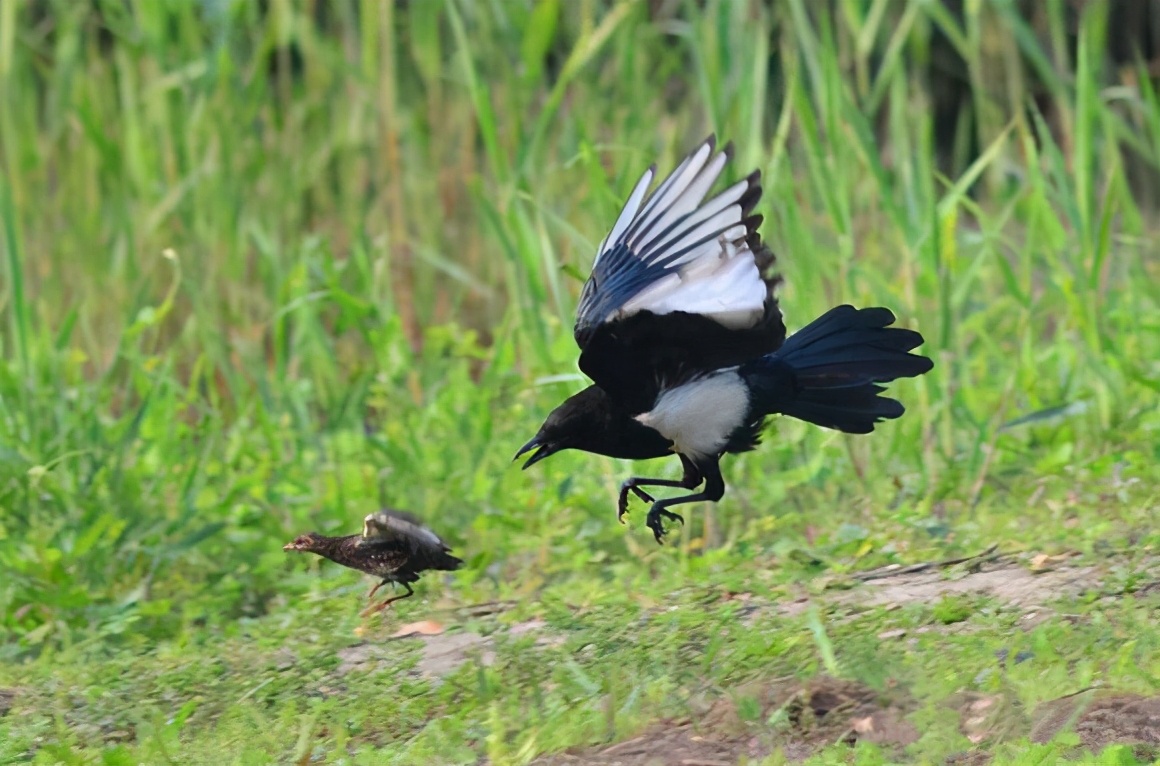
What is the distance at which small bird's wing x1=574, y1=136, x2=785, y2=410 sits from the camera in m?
3.25

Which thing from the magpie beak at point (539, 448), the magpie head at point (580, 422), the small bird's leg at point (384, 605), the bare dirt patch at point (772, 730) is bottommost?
the small bird's leg at point (384, 605)

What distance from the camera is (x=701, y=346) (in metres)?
3.47

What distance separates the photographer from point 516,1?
244 inches

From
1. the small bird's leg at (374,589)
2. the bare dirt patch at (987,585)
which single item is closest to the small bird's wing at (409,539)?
the small bird's leg at (374,589)

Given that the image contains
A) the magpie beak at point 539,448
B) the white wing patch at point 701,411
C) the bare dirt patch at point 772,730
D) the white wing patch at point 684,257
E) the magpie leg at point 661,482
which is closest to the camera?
the bare dirt patch at point 772,730

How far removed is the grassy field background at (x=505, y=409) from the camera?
330 cm

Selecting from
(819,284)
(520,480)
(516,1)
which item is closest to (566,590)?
(520,480)

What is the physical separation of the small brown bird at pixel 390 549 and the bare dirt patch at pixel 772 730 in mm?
885

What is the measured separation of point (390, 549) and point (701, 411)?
0.82 metres

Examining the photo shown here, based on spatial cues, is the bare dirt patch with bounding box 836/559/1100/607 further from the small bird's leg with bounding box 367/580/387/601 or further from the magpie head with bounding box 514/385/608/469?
the small bird's leg with bounding box 367/580/387/601

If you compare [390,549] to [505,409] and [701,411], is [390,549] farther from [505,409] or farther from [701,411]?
[505,409]

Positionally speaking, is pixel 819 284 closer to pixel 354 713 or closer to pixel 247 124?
pixel 354 713

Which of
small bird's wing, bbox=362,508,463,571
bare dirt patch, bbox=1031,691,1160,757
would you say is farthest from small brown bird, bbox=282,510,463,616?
bare dirt patch, bbox=1031,691,1160,757

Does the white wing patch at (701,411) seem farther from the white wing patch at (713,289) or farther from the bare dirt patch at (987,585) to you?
the bare dirt patch at (987,585)
